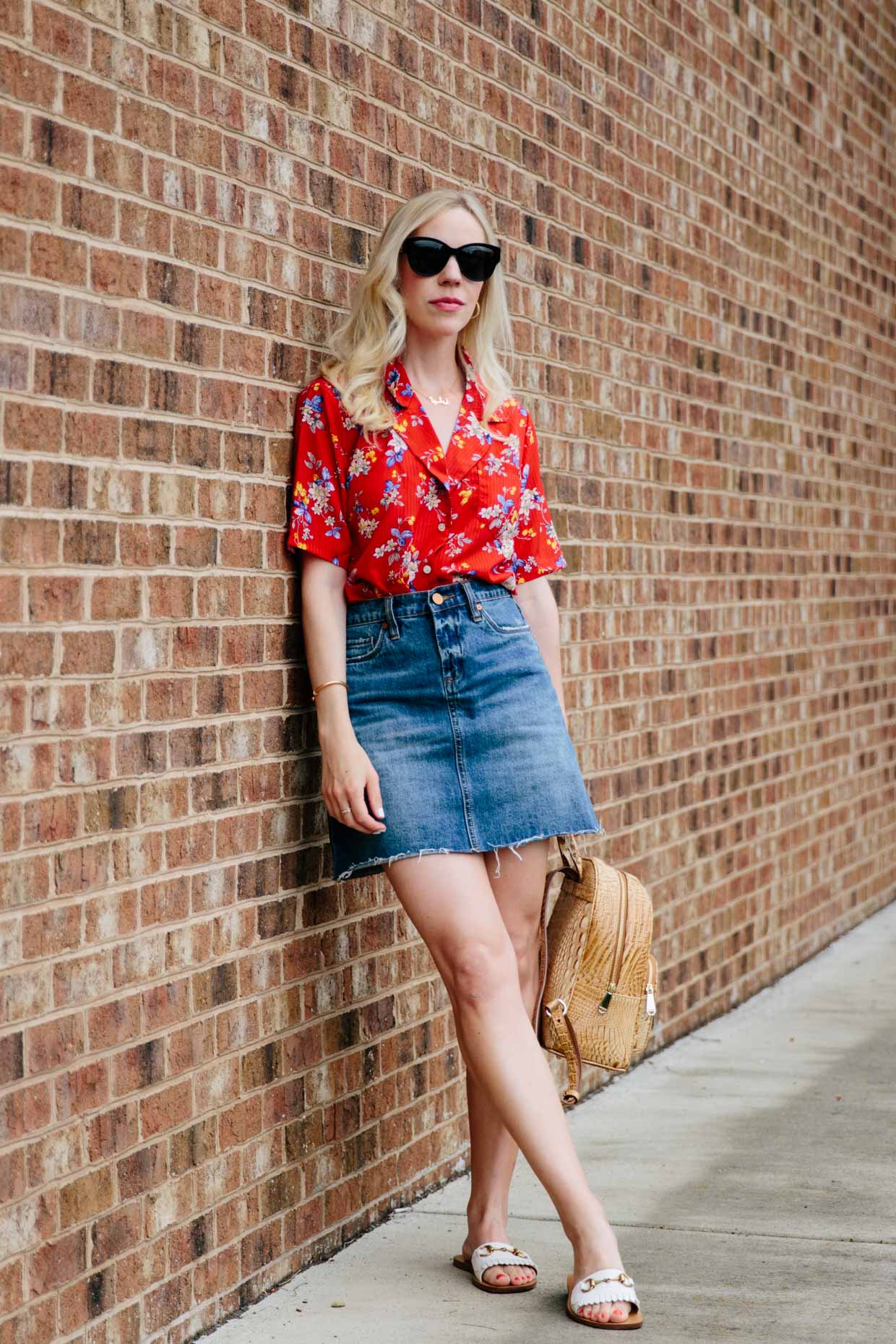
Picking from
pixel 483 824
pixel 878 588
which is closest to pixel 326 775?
pixel 483 824

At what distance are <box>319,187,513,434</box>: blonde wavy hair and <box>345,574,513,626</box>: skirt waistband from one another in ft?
1.13

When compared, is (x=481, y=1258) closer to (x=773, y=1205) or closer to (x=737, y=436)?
(x=773, y=1205)

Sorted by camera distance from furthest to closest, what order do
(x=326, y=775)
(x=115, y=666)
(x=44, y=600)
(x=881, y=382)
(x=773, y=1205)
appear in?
(x=881, y=382) → (x=773, y=1205) → (x=326, y=775) → (x=115, y=666) → (x=44, y=600)

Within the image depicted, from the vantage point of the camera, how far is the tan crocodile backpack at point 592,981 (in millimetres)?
3873

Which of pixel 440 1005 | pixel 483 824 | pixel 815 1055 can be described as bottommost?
pixel 815 1055

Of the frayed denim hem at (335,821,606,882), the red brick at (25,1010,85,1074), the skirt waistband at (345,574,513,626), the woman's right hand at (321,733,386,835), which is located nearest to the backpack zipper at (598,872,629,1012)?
the frayed denim hem at (335,821,606,882)

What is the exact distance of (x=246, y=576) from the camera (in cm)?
358

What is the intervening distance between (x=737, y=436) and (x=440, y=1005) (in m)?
3.13

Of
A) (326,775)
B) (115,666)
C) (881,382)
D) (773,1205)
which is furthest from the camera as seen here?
(881,382)

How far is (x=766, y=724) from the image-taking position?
721cm

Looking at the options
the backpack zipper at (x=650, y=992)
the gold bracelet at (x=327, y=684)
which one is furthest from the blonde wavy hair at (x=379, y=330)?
the backpack zipper at (x=650, y=992)

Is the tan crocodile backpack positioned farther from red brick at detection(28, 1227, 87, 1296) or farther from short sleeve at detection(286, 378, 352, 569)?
red brick at detection(28, 1227, 87, 1296)

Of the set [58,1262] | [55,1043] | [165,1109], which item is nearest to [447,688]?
[165,1109]

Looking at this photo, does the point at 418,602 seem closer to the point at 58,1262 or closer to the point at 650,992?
the point at 650,992
